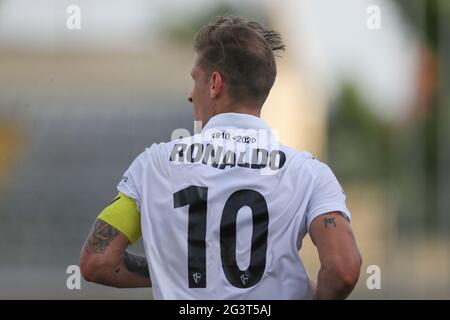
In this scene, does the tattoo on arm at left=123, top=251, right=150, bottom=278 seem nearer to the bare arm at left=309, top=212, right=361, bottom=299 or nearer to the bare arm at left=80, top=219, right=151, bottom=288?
the bare arm at left=80, top=219, right=151, bottom=288

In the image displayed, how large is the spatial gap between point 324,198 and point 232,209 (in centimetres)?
24

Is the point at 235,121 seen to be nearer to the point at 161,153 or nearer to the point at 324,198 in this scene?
the point at 161,153

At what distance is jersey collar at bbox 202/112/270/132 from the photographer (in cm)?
236

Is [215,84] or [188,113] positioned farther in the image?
[188,113]

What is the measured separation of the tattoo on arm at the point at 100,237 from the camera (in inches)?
92.2

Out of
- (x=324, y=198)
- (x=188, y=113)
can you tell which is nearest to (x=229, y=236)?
(x=324, y=198)

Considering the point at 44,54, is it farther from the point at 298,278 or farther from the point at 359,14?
the point at 298,278

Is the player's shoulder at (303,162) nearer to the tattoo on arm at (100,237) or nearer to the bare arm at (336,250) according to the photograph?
the bare arm at (336,250)

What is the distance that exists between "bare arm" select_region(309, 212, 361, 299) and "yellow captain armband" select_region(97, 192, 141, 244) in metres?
0.48

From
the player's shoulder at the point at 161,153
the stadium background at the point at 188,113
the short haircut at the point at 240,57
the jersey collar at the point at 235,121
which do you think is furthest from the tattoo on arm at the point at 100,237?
the stadium background at the point at 188,113

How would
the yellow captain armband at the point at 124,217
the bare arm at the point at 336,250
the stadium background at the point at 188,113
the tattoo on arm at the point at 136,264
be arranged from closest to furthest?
the bare arm at the point at 336,250, the yellow captain armband at the point at 124,217, the tattoo on arm at the point at 136,264, the stadium background at the point at 188,113

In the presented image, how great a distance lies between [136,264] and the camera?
246 centimetres

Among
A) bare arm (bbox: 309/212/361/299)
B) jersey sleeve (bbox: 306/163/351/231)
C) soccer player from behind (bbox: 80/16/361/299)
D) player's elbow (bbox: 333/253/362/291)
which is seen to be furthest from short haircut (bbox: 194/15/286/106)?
player's elbow (bbox: 333/253/362/291)

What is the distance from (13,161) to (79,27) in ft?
5.33
